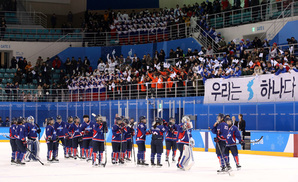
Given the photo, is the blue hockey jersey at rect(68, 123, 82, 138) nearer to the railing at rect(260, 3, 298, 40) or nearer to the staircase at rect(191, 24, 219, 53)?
the staircase at rect(191, 24, 219, 53)

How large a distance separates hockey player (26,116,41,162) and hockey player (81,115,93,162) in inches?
69.4

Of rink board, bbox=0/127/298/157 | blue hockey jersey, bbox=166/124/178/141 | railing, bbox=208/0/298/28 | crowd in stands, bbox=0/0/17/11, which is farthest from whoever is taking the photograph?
crowd in stands, bbox=0/0/17/11

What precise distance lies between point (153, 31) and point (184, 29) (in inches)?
142

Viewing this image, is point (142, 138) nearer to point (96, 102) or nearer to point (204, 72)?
point (204, 72)

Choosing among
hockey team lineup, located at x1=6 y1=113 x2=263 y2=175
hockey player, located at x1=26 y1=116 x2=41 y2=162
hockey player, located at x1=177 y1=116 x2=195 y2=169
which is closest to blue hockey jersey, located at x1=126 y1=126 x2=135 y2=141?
hockey team lineup, located at x1=6 y1=113 x2=263 y2=175

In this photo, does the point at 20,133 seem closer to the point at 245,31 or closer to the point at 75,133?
the point at 75,133

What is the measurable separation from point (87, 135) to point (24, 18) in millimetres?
29300

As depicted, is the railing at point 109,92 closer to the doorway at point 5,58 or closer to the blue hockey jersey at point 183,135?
the doorway at point 5,58

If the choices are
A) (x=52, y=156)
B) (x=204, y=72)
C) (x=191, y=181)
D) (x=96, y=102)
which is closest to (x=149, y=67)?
(x=96, y=102)

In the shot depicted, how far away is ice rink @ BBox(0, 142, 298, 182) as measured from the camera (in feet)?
45.8

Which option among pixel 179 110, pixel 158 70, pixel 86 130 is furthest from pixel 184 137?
pixel 158 70

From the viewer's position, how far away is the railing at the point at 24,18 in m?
45.8

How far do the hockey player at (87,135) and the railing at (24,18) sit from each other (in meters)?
28.4

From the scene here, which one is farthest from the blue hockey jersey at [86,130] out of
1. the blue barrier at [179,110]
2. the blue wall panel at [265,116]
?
the blue wall panel at [265,116]
